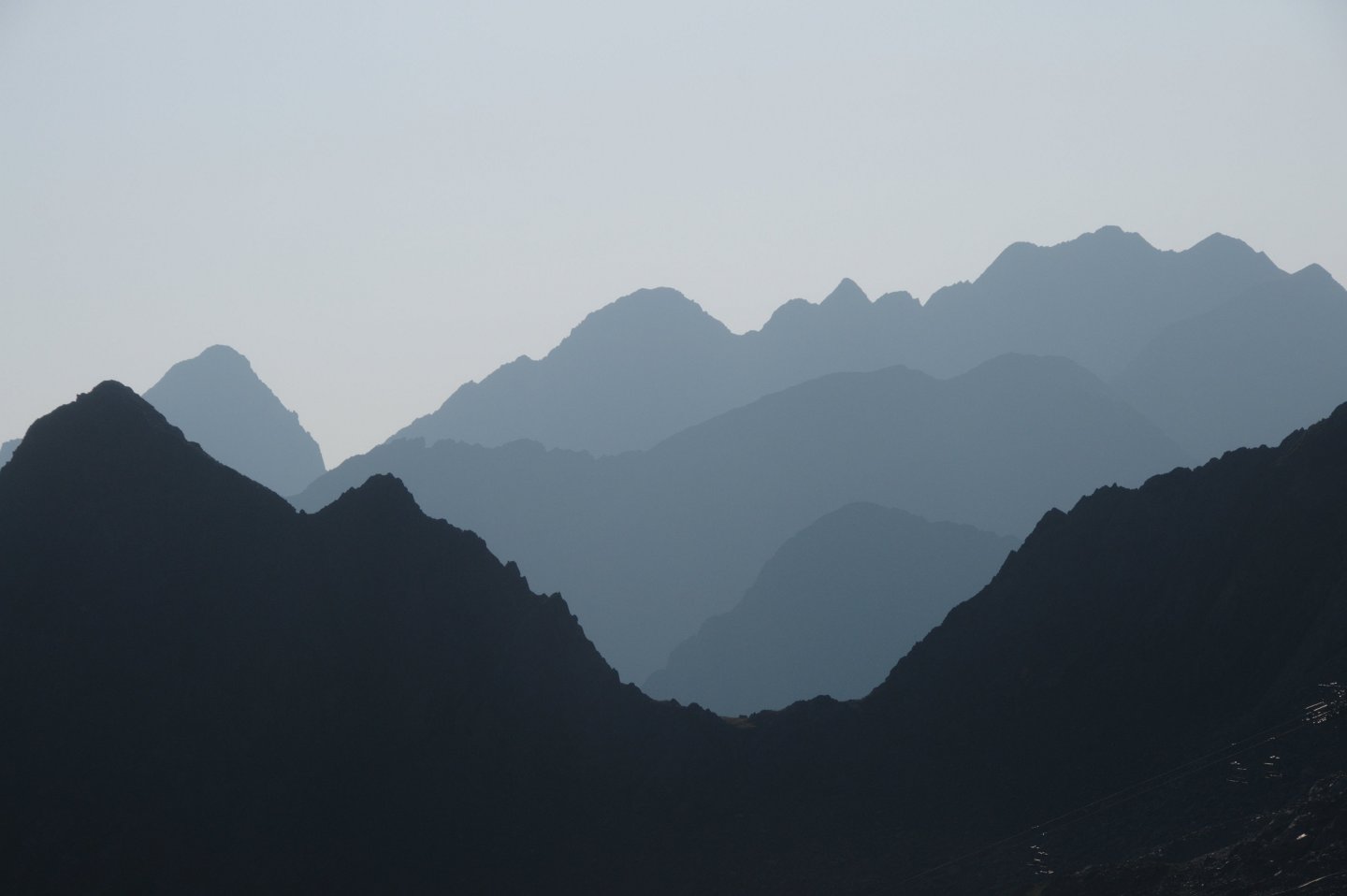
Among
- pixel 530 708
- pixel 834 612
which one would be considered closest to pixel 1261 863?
pixel 530 708

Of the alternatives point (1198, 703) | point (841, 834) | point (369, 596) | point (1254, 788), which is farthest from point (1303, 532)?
point (369, 596)

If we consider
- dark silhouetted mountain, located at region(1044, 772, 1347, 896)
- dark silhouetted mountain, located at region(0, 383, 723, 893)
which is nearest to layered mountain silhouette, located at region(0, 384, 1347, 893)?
dark silhouetted mountain, located at region(0, 383, 723, 893)

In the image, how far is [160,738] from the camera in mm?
65750

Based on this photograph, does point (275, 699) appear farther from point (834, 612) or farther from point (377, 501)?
point (834, 612)

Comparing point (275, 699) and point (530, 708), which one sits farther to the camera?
point (530, 708)

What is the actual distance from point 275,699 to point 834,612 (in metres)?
109

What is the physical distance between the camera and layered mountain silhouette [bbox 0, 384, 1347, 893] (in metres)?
62.9

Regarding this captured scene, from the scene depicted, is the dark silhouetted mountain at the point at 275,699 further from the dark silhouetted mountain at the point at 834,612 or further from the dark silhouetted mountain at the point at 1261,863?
the dark silhouetted mountain at the point at 834,612

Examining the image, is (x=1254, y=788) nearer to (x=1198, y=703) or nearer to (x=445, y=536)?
(x=1198, y=703)

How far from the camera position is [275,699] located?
69.4 m

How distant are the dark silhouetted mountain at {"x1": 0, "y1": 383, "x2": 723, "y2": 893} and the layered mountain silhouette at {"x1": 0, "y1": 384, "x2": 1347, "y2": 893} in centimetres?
17

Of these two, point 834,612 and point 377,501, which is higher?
point 377,501

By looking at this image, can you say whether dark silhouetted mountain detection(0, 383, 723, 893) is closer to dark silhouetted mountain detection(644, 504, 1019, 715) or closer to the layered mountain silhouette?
the layered mountain silhouette

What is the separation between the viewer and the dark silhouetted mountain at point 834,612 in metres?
163
